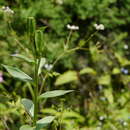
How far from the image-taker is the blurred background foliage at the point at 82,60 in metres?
2.86

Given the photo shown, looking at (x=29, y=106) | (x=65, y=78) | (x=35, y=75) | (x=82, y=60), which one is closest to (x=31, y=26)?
(x=35, y=75)

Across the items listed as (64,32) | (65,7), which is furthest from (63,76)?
(65,7)

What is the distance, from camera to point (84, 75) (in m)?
3.22

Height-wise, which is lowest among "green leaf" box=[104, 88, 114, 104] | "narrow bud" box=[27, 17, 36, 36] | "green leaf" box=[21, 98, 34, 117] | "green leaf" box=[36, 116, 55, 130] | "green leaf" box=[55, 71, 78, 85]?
"green leaf" box=[104, 88, 114, 104]

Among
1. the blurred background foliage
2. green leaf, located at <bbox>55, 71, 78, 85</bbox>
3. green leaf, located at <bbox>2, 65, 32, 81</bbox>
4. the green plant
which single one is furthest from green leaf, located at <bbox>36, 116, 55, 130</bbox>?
green leaf, located at <bbox>55, 71, 78, 85</bbox>

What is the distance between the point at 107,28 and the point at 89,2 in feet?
1.09

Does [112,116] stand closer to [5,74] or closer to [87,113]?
[87,113]

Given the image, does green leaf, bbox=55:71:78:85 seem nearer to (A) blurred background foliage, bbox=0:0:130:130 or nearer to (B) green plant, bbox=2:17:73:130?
(A) blurred background foliage, bbox=0:0:130:130

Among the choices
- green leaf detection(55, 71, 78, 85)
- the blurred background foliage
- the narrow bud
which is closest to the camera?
the narrow bud

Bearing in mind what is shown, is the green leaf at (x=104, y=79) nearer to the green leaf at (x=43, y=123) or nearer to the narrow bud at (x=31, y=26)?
the green leaf at (x=43, y=123)

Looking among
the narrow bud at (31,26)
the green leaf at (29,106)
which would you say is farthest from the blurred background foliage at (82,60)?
the narrow bud at (31,26)

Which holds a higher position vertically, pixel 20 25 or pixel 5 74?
pixel 20 25

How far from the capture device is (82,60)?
10.4ft

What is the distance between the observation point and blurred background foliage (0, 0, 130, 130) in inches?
112
